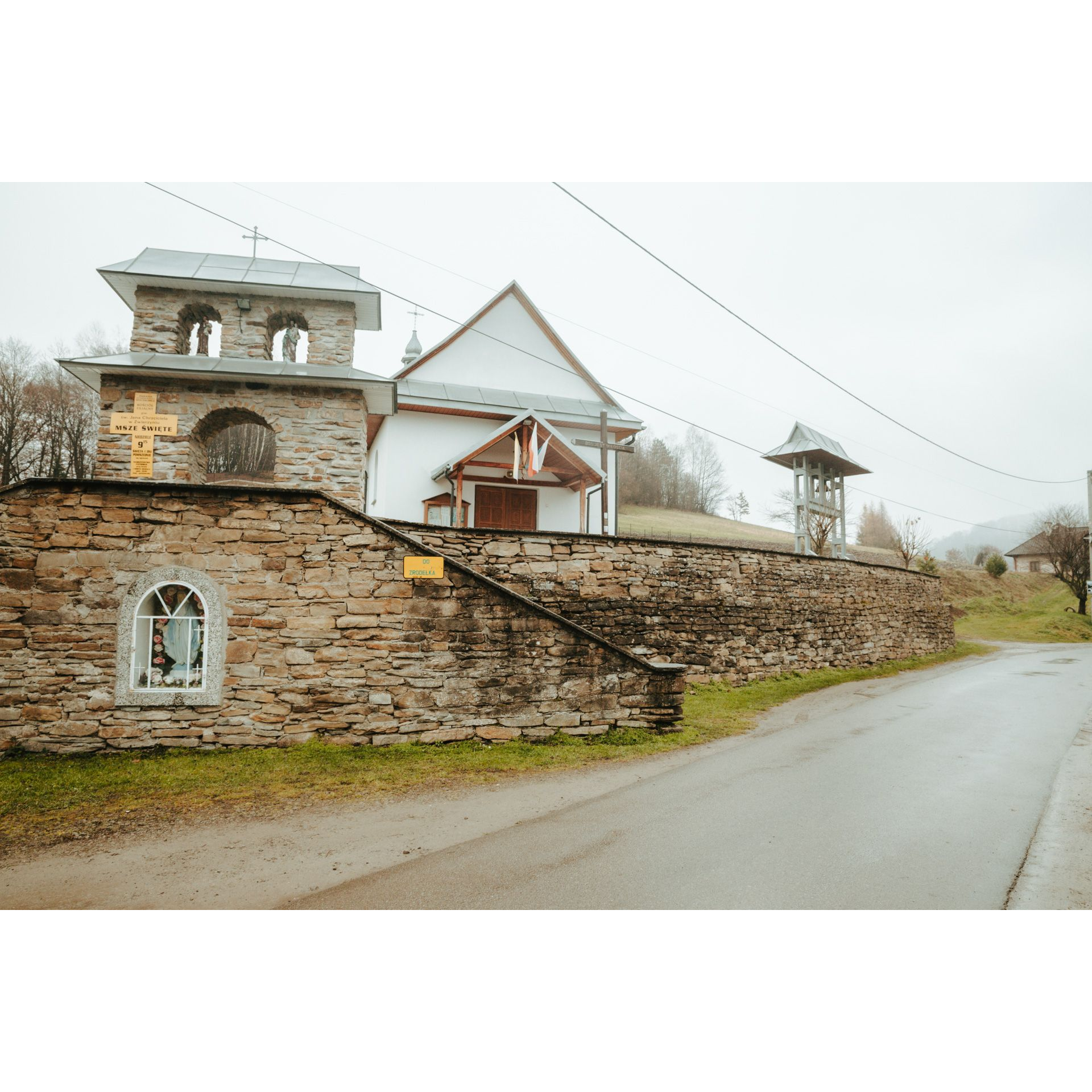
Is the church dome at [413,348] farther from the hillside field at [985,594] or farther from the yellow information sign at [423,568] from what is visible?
the yellow information sign at [423,568]

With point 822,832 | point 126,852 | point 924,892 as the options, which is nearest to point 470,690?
point 126,852

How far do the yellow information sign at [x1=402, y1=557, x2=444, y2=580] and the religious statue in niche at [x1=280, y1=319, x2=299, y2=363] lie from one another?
24.4 feet

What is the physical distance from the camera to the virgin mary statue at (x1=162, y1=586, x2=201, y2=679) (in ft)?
21.2

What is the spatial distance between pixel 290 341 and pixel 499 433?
452cm

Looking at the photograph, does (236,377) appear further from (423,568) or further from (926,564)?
(926,564)

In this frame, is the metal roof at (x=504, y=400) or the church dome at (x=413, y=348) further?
the church dome at (x=413, y=348)

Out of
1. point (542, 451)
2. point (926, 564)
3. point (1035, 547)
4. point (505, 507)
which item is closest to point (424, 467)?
point (505, 507)

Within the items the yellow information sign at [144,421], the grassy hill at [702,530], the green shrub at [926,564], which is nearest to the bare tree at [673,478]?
the grassy hill at [702,530]

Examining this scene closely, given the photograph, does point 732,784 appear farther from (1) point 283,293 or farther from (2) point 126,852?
(1) point 283,293

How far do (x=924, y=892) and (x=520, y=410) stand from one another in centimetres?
1414

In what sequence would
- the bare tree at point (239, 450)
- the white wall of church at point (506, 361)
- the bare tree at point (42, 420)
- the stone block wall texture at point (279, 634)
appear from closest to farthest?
the stone block wall texture at point (279, 634)
the bare tree at point (42, 420)
the bare tree at point (239, 450)
the white wall of church at point (506, 361)

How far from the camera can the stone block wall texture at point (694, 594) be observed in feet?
31.7

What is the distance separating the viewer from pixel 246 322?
11.8 meters

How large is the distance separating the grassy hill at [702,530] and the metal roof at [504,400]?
11.8 metres
